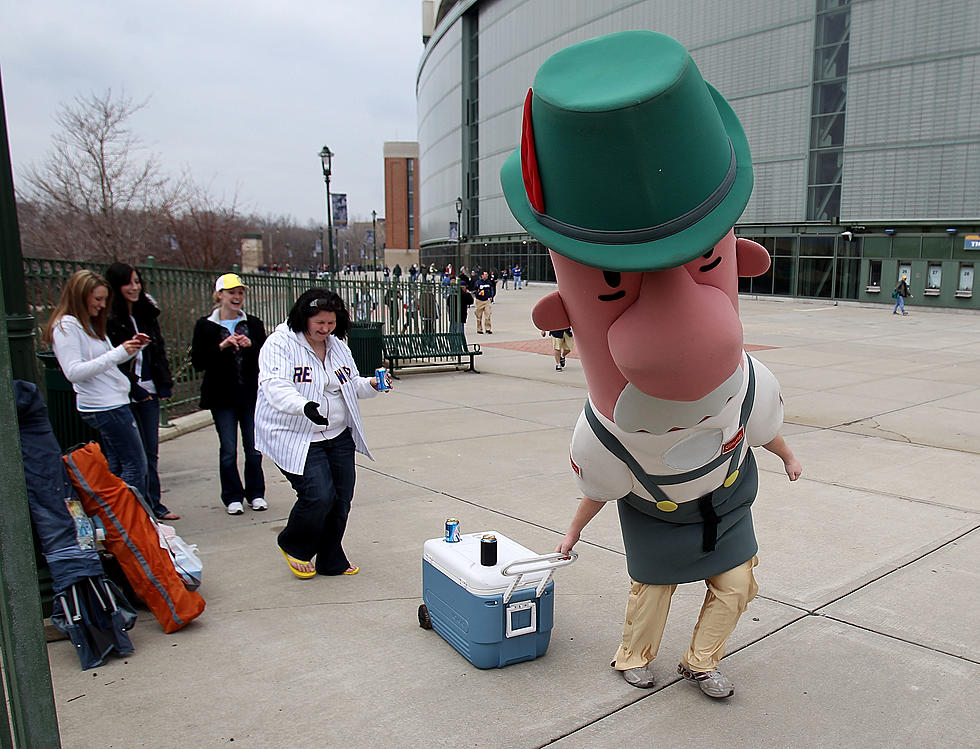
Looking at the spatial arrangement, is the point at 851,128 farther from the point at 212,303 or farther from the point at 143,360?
the point at 143,360

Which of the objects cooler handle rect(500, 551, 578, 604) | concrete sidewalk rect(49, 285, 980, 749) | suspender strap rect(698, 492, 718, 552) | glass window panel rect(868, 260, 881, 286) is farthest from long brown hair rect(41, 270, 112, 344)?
glass window panel rect(868, 260, 881, 286)

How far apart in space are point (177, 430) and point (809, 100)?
3295cm

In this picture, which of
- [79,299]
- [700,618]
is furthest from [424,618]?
[79,299]

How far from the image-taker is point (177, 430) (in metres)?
8.46

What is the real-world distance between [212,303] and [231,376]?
15.0 ft

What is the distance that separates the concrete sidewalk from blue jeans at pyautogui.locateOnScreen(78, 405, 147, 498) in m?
0.55

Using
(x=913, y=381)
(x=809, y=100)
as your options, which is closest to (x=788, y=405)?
(x=913, y=381)

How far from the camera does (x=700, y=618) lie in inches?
129

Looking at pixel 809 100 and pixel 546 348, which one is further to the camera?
pixel 809 100

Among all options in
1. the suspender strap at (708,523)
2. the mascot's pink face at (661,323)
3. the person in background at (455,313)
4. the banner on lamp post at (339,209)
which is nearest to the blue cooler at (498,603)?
the suspender strap at (708,523)

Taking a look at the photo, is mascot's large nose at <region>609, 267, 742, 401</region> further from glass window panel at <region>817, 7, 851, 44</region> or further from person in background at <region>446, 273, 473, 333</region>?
glass window panel at <region>817, 7, 851, 44</region>

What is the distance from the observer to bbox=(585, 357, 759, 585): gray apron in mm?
3088

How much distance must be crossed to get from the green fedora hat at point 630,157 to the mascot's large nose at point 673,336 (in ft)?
0.62

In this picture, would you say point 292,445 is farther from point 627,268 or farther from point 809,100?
point 809,100
